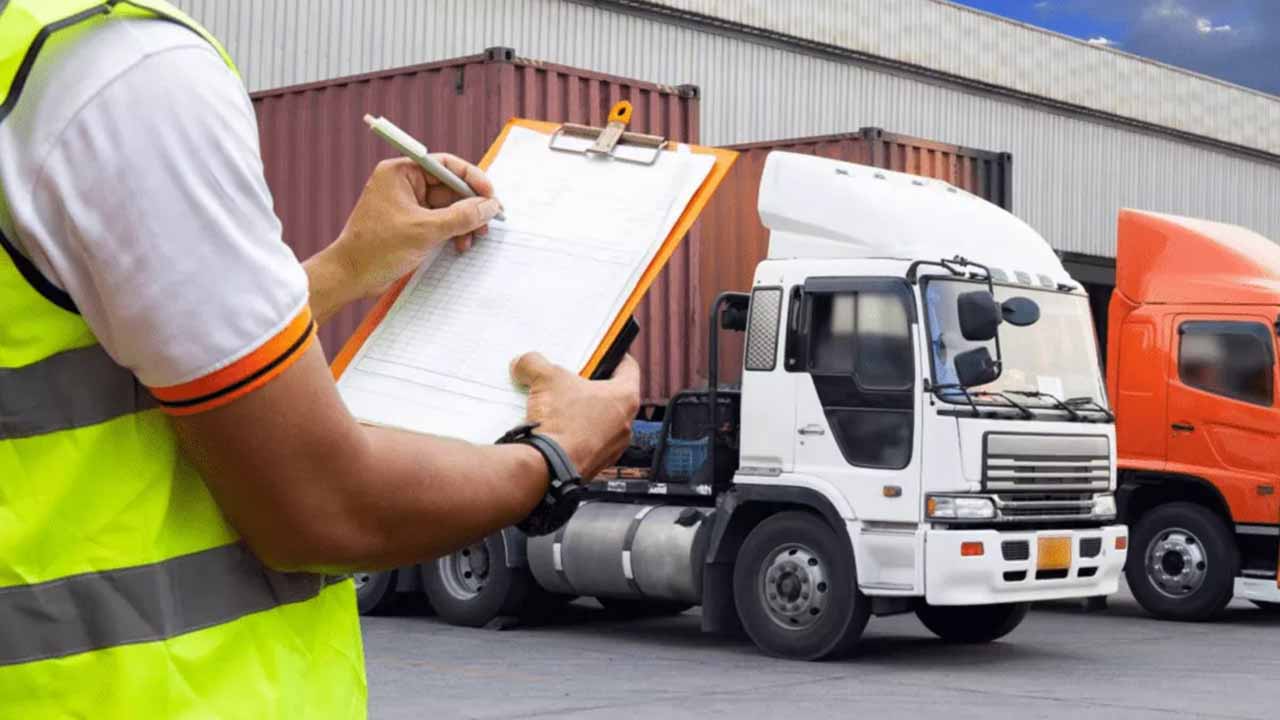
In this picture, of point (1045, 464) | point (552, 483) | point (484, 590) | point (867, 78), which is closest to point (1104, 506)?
point (1045, 464)

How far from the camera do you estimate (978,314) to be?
10336 mm

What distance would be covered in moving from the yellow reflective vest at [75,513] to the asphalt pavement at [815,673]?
7358mm

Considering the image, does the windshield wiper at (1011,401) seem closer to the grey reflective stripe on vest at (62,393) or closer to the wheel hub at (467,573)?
the wheel hub at (467,573)

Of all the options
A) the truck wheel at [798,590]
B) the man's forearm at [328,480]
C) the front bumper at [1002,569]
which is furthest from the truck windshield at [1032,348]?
the man's forearm at [328,480]

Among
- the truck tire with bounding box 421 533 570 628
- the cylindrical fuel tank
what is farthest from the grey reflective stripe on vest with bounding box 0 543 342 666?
the truck tire with bounding box 421 533 570 628

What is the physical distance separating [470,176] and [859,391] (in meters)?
8.61

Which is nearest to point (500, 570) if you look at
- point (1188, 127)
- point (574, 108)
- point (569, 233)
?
point (574, 108)

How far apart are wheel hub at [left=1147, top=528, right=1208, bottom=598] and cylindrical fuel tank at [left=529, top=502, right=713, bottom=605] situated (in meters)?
4.31

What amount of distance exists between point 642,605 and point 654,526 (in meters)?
2.16

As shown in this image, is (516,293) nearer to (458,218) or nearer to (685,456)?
(458,218)

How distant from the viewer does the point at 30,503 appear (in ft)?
4.58

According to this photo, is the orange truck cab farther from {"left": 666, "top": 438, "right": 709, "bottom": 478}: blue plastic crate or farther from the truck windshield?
{"left": 666, "top": 438, "right": 709, "bottom": 478}: blue plastic crate

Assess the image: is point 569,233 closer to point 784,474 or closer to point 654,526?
point 784,474

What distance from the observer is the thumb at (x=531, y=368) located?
1998mm
